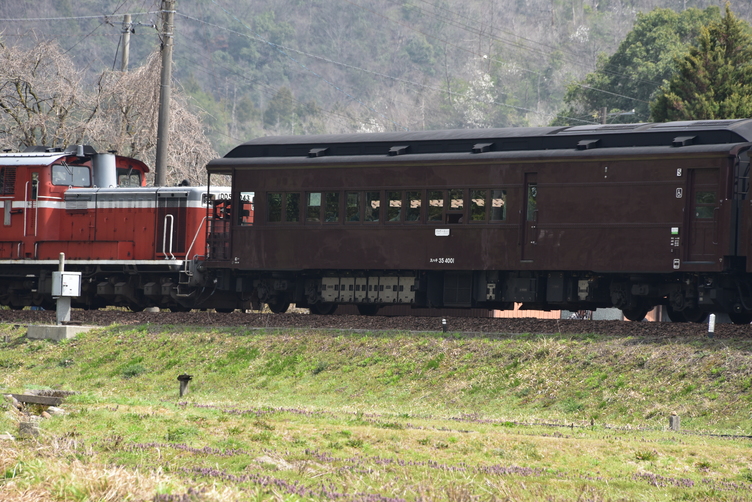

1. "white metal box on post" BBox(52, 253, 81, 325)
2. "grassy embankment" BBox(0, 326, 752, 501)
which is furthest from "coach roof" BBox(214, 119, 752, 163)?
"grassy embankment" BBox(0, 326, 752, 501)

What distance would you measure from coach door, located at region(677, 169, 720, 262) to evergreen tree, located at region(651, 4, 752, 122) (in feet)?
77.0

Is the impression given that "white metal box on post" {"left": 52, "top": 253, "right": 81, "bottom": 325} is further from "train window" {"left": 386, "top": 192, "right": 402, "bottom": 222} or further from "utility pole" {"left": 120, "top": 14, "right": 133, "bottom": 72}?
"utility pole" {"left": 120, "top": 14, "right": 133, "bottom": 72}

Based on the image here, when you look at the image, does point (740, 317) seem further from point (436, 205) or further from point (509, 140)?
point (436, 205)

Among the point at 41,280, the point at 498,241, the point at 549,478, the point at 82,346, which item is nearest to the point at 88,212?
the point at 41,280

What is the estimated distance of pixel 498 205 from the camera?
22.2m

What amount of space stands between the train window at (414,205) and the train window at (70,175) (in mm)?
10884

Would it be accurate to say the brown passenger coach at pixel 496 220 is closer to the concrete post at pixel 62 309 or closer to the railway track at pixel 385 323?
the railway track at pixel 385 323

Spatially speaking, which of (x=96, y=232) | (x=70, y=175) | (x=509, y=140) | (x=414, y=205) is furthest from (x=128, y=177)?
(x=509, y=140)

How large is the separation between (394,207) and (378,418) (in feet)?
31.3

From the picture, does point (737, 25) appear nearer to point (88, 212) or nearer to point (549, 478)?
point (88, 212)

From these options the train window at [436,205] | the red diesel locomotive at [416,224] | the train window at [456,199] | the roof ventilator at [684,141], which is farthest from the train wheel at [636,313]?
the train window at [436,205]

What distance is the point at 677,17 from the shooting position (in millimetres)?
78562

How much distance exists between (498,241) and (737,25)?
28826 millimetres

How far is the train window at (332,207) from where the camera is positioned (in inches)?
940
